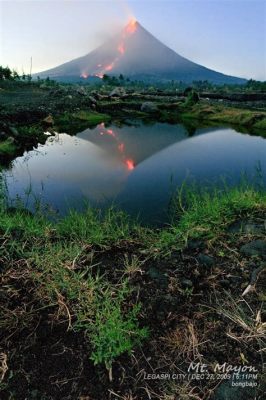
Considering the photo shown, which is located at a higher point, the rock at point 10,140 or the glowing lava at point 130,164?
the rock at point 10,140

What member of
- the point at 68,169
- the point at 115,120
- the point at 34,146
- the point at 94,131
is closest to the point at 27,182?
the point at 68,169

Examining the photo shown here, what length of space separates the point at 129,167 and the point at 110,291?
8320 millimetres

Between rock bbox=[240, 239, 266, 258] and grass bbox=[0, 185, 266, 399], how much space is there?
0.15 meters

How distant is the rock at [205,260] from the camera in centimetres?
391

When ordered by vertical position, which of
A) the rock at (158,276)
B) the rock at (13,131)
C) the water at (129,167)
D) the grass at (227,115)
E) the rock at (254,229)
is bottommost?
the water at (129,167)

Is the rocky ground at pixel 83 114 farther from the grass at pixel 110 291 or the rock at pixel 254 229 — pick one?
the rock at pixel 254 229

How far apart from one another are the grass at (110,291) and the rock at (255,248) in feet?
0.49

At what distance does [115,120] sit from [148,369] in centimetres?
2353

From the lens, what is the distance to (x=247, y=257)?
3971 millimetres

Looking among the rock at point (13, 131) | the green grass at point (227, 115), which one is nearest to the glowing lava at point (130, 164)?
the rock at point (13, 131)

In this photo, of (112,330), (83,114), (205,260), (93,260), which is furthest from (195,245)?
(83,114)

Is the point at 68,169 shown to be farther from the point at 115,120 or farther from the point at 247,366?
the point at 115,120

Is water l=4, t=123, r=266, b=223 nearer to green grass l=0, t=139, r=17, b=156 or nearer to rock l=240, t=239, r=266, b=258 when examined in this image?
green grass l=0, t=139, r=17, b=156

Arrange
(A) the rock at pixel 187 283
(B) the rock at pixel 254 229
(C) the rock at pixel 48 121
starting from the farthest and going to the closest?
(C) the rock at pixel 48 121 < (B) the rock at pixel 254 229 < (A) the rock at pixel 187 283
